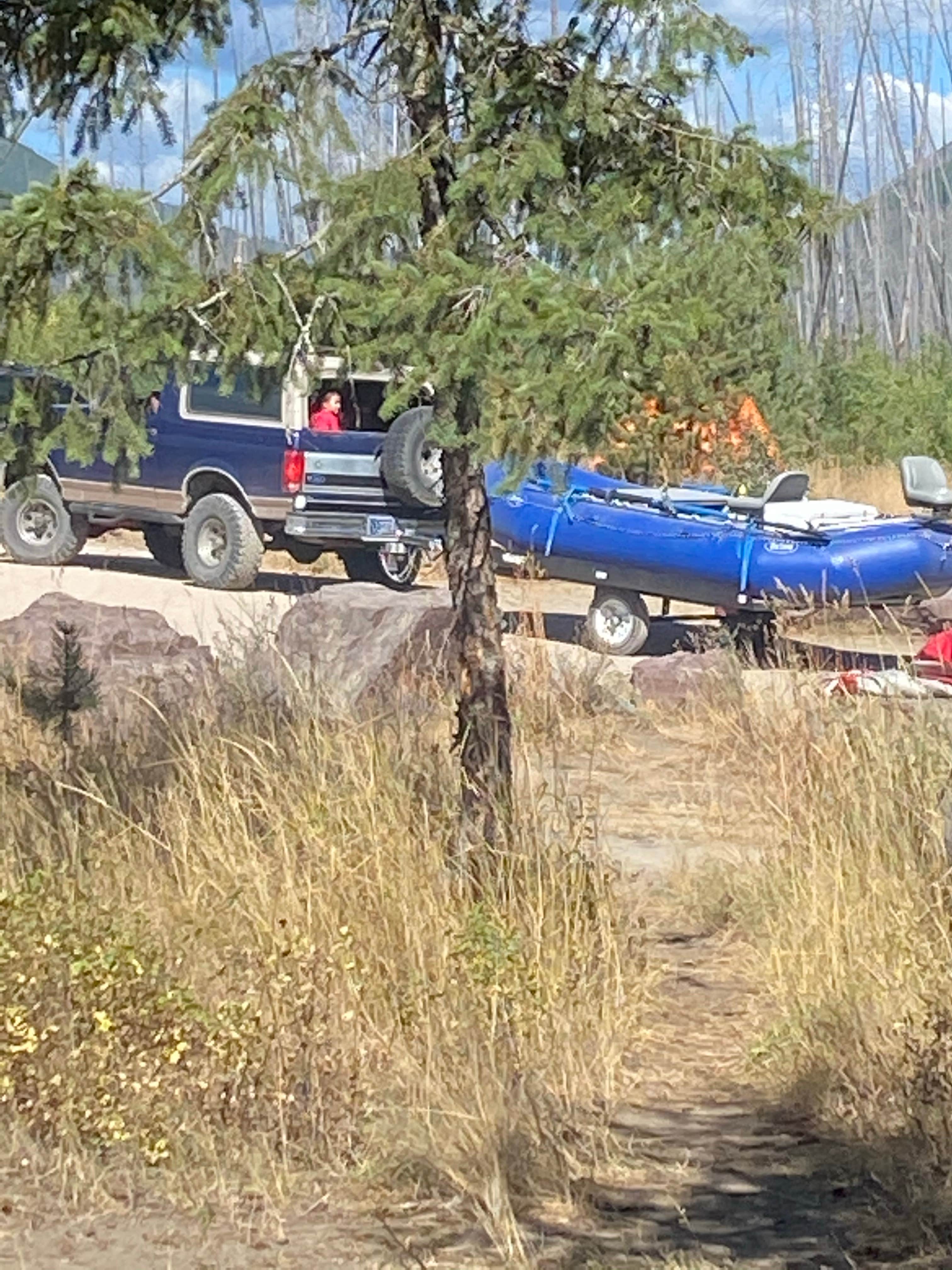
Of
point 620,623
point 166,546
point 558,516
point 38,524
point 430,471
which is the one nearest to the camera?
point 558,516

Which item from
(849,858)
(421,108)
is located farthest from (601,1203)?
(421,108)

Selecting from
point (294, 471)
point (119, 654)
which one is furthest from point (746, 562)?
point (119, 654)

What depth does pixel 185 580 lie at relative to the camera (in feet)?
55.5

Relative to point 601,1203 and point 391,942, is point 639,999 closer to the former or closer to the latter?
point 391,942

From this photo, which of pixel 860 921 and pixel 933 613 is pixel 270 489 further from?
pixel 860 921

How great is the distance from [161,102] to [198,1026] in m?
2.33

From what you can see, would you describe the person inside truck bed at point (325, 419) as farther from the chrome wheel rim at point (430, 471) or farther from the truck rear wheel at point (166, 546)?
the truck rear wheel at point (166, 546)

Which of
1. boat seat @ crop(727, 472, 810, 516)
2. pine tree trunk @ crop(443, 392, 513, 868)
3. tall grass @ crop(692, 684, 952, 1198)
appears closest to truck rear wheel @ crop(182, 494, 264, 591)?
boat seat @ crop(727, 472, 810, 516)

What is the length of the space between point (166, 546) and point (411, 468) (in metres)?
3.52

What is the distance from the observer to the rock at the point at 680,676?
9531 mm

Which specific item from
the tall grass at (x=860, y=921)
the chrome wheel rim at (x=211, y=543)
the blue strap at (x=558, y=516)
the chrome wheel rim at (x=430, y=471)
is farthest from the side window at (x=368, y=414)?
the tall grass at (x=860, y=921)

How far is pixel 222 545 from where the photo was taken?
16.0 meters

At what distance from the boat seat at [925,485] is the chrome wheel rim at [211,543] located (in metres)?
5.26

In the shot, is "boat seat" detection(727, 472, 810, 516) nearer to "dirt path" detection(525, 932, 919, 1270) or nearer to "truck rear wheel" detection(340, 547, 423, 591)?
"truck rear wheel" detection(340, 547, 423, 591)
